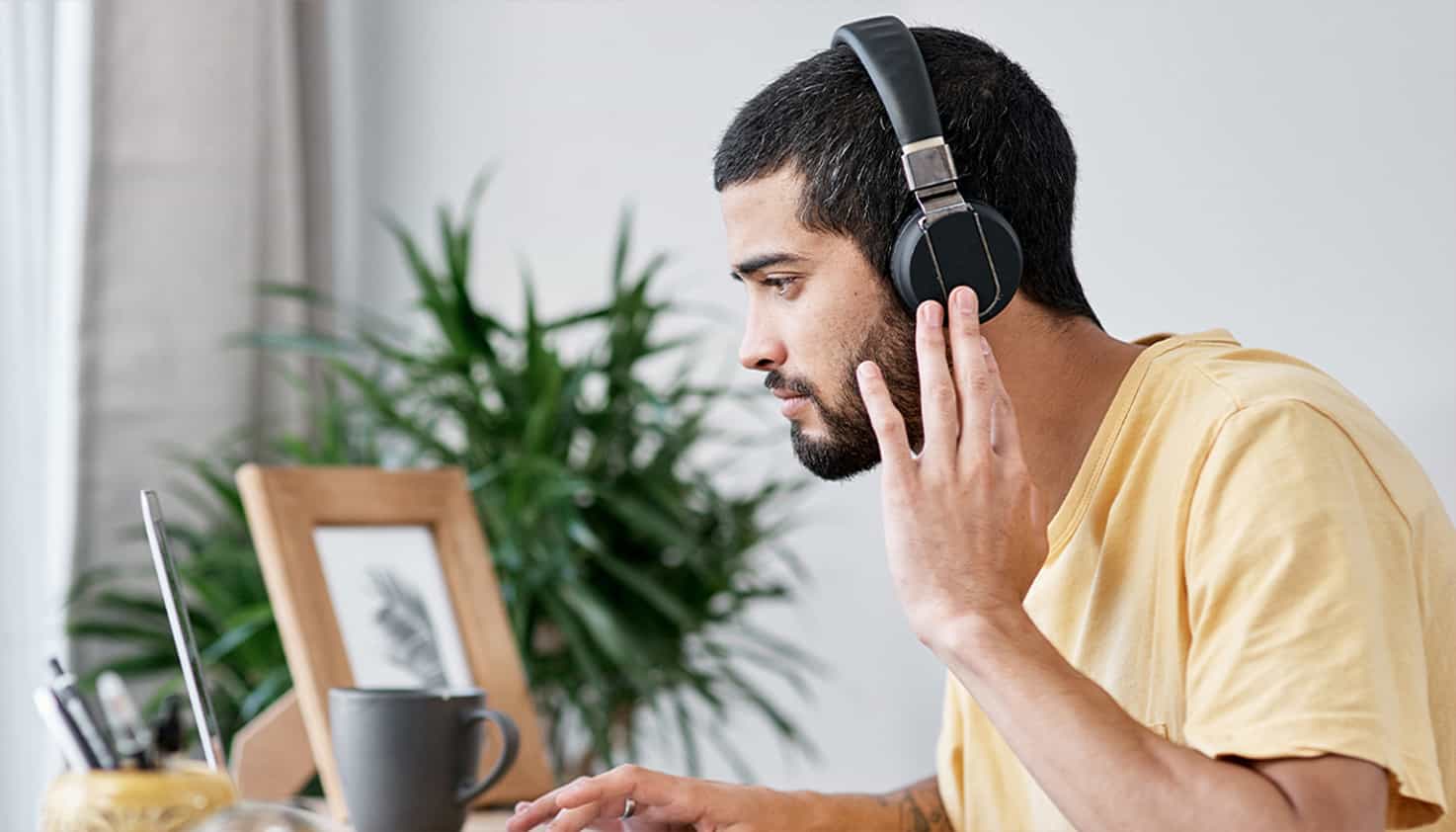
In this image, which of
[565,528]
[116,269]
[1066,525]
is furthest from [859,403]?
[116,269]

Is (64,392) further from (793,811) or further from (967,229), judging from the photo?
(967,229)

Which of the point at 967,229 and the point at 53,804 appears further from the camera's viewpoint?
the point at 967,229

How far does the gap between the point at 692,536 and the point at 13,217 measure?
1.02 meters

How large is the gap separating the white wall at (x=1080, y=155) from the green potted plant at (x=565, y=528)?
0.54 feet

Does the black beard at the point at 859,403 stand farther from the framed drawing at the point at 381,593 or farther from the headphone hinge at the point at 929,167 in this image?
the framed drawing at the point at 381,593

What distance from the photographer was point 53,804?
2.41ft

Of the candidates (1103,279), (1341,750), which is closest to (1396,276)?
(1103,279)

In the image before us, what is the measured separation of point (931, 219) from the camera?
0.93 metres

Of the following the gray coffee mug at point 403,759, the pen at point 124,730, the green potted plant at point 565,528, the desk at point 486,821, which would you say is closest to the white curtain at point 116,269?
the green potted plant at point 565,528

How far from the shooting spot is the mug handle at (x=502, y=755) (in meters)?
1.05

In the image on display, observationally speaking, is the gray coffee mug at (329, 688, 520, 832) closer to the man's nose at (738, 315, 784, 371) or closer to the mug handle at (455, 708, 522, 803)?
the mug handle at (455, 708, 522, 803)

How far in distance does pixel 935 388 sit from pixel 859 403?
0.13 meters

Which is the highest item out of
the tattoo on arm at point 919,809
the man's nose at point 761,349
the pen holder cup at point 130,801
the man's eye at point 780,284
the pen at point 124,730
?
the man's eye at point 780,284

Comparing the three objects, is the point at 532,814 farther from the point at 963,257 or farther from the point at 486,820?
the point at 963,257
